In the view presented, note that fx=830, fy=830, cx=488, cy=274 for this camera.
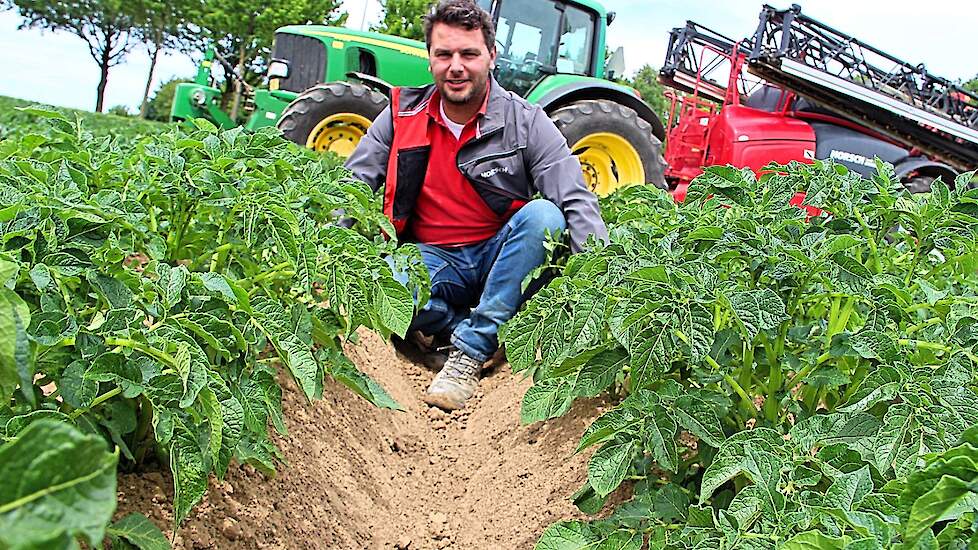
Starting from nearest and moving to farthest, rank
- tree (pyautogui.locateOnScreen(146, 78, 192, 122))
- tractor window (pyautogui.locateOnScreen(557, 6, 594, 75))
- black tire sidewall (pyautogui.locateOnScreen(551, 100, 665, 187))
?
black tire sidewall (pyautogui.locateOnScreen(551, 100, 665, 187)), tractor window (pyautogui.locateOnScreen(557, 6, 594, 75)), tree (pyautogui.locateOnScreen(146, 78, 192, 122))

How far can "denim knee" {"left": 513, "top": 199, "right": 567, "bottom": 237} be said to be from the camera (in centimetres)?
323

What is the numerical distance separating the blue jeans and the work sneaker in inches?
1.7

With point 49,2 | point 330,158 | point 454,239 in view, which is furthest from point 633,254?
point 49,2

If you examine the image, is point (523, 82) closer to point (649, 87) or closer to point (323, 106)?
point (323, 106)

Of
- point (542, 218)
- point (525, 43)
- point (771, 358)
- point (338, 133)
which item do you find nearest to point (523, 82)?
point (525, 43)

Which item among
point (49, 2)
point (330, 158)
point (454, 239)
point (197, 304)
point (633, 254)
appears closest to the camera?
point (197, 304)

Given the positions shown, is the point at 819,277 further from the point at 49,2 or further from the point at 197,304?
the point at 49,2

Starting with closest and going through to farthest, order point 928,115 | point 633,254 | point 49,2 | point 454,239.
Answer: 1. point 633,254
2. point 454,239
3. point 928,115
4. point 49,2

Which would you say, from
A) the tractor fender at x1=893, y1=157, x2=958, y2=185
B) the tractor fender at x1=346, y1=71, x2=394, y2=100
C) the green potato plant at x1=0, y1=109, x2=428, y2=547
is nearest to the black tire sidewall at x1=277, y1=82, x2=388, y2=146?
the tractor fender at x1=346, y1=71, x2=394, y2=100

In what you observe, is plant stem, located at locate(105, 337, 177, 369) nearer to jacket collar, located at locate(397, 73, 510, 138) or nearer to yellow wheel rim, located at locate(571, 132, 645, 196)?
jacket collar, located at locate(397, 73, 510, 138)

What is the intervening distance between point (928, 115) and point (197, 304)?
783 centimetres

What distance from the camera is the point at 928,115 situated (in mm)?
7613

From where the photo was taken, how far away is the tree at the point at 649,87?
3678 cm

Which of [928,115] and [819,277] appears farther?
[928,115]
